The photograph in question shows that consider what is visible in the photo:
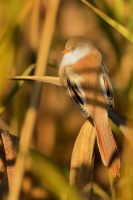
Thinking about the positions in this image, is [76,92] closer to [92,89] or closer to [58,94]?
[92,89]

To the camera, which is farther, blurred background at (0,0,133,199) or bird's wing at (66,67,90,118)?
blurred background at (0,0,133,199)

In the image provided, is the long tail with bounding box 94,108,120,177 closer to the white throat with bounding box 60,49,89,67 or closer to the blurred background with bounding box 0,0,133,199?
the white throat with bounding box 60,49,89,67

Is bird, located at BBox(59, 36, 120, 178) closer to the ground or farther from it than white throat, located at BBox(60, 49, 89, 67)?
closer to the ground

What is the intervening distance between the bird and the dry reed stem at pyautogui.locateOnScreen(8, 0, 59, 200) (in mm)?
342

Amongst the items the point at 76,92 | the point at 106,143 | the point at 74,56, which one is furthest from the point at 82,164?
the point at 74,56

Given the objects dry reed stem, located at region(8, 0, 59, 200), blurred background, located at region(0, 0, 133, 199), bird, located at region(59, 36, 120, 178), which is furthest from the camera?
blurred background, located at region(0, 0, 133, 199)

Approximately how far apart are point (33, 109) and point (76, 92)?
0.58 meters

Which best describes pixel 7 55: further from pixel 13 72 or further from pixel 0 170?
pixel 13 72

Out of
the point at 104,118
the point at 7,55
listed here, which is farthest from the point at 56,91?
the point at 7,55

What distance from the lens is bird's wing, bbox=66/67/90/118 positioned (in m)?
→ 2.42

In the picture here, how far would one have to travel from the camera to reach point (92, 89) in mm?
2467

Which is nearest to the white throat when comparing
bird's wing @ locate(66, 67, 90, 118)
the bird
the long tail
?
the bird

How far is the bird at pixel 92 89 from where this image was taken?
2.18m

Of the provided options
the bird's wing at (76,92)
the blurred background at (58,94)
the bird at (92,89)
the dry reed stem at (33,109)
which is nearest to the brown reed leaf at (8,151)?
the dry reed stem at (33,109)
